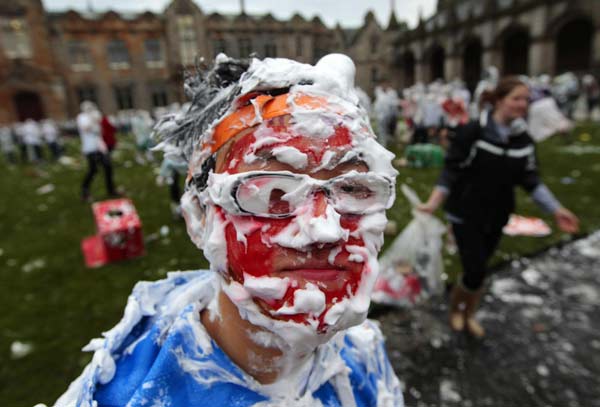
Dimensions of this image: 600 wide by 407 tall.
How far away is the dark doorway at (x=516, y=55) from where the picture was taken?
2650cm

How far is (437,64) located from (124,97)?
23.2 metres

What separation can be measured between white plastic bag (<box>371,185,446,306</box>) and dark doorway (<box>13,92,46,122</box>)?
98.6 feet

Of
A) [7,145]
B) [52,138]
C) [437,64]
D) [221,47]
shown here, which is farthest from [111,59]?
[221,47]

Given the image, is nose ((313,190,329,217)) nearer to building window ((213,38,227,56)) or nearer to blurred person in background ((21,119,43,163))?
building window ((213,38,227,56))

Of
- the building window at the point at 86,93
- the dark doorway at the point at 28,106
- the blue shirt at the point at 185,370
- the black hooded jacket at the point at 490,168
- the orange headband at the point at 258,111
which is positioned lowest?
the blue shirt at the point at 185,370

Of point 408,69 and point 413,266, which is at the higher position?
point 408,69

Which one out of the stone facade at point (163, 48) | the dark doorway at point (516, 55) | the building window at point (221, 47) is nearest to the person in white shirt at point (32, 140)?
the stone facade at point (163, 48)

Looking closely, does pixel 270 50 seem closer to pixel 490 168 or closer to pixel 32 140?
pixel 490 168

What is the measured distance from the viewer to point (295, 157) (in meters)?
1.00

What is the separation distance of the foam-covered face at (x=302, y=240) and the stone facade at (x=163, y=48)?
23.0 m

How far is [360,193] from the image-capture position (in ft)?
3.46

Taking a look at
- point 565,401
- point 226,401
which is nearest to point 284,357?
point 226,401

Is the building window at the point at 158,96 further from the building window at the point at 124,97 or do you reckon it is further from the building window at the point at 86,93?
the building window at the point at 86,93

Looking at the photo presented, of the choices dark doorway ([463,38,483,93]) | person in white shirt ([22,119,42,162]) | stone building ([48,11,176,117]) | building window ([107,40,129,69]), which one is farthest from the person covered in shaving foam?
building window ([107,40,129,69])
